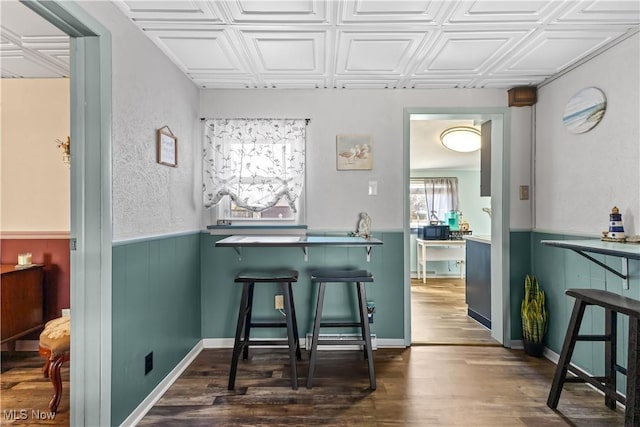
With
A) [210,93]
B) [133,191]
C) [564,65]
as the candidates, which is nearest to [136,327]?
[133,191]

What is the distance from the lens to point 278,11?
1.87 meters

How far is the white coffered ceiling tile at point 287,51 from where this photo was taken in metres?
2.10

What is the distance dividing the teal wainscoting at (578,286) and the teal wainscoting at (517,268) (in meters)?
0.06

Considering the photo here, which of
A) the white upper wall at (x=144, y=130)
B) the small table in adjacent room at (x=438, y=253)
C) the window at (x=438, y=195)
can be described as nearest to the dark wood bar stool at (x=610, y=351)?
the white upper wall at (x=144, y=130)

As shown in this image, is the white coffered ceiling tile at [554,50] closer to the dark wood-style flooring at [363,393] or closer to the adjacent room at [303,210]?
the adjacent room at [303,210]

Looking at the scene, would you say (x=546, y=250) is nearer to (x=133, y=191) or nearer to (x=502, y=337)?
(x=502, y=337)

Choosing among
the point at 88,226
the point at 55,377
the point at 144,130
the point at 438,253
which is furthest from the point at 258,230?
the point at 438,253

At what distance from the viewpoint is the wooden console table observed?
2.60 m

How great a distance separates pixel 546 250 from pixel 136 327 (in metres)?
3.00

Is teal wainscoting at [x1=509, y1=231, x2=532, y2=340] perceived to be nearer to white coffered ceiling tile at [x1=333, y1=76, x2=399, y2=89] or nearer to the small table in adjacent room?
white coffered ceiling tile at [x1=333, y1=76, x2=399, y2=89]

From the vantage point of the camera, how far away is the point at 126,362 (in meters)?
1.89

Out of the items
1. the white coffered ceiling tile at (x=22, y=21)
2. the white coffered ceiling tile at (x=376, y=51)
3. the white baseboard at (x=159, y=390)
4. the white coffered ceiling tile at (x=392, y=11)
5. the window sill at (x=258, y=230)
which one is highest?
the white coffered ceiling tile at (x=392, y=11)

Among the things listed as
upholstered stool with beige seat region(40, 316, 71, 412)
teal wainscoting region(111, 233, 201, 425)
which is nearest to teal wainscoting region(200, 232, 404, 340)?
teal wainscoting region(111, 233, 201, 425)

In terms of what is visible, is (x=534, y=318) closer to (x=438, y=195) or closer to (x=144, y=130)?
(x=144, y=130)
